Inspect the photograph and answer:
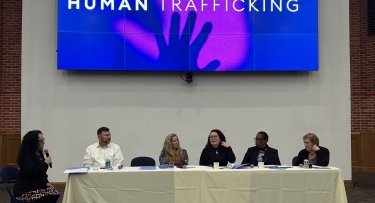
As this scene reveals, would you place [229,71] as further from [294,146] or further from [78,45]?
[78,45]

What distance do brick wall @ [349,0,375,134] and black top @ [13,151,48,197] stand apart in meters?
10.0

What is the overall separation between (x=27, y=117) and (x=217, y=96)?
12.4 ft

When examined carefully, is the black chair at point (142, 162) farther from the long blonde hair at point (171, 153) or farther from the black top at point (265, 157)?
the black top at point (265, 157)

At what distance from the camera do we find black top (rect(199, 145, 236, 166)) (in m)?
7.39

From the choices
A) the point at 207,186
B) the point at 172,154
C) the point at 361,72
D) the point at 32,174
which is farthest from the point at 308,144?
the point at 361,72

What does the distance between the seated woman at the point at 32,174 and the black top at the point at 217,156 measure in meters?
2.39

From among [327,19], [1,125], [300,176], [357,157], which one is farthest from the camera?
[357,157]

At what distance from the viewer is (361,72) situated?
14.1m

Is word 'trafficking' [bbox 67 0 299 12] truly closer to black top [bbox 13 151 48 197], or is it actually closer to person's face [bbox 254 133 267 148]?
person's face [bbox 254 133 267 148]

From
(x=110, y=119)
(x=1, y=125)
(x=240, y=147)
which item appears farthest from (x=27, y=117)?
(x=240, y=147)

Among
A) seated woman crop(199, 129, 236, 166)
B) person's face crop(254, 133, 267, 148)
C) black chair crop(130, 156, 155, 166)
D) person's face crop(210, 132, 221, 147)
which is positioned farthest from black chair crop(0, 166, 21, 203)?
person's face crop(254, 133, 267, 148)

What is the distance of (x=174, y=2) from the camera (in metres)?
9.52

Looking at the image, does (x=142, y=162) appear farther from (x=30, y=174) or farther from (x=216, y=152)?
(x=30, y=174)

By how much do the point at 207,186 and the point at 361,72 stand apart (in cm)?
922
